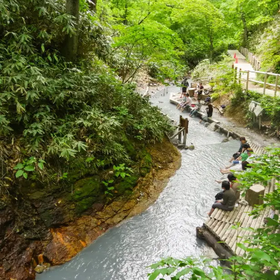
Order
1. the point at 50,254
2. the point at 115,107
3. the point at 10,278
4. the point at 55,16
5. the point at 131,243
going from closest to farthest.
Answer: the point at 10,278, the point at 50,254, the point at 131,243, the point at 55,16, the point at 115,107

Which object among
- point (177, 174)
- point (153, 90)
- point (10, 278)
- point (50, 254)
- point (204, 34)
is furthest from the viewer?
point (204, 34)

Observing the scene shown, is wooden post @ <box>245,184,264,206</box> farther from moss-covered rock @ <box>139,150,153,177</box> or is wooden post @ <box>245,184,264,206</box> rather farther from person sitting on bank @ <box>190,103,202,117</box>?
person sitting on bank @ <box>190,103,202,117</box>

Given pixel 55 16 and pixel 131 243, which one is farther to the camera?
pixel 55 16

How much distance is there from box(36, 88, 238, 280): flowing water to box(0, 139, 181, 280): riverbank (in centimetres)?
24

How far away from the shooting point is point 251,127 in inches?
546

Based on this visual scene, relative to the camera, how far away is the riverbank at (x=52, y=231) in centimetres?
529

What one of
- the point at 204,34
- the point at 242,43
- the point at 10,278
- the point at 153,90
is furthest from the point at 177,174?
the point at 242,43

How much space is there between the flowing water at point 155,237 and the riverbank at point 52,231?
0.77 feet

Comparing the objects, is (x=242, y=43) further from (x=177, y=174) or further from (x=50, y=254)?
(x=50, y=254)

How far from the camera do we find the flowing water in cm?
567

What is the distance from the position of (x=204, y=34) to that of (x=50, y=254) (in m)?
30.6

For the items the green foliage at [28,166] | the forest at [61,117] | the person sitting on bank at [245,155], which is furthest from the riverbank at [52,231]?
the person sitting on bank at [245,155]

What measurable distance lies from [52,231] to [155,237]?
9.20 ft

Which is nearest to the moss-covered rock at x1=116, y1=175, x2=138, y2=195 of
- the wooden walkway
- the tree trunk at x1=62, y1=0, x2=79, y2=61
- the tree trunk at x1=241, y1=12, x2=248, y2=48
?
the wooden walkway
